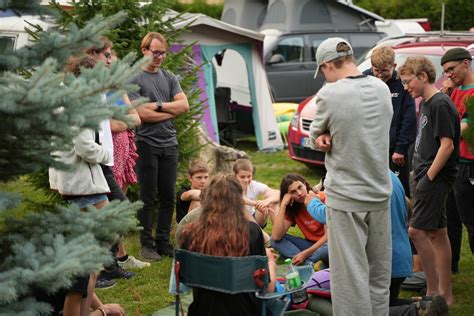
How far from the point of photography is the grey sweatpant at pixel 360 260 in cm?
468

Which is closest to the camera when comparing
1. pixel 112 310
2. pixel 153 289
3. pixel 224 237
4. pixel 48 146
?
pixel 48 146

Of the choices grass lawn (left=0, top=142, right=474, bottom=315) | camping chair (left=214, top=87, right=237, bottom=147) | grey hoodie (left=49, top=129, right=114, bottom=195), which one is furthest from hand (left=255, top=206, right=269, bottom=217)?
camping chair (left=214, top=87, right=237, bottom=147)

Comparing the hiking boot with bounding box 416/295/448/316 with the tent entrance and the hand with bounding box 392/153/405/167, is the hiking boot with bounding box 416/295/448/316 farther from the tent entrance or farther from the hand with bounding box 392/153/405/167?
the tent entrance

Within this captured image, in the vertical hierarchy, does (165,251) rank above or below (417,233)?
below

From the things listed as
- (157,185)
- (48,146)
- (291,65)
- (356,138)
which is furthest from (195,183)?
(291,65)

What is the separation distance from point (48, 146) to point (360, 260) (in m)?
2.37

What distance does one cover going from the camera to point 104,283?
6.54m

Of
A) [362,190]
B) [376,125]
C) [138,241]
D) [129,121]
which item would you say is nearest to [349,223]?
[362,190]

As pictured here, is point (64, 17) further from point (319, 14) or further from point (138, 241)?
point (319, 14)

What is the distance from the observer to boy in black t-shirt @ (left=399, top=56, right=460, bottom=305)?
5.64 m

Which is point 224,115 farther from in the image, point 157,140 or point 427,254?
point 427,254

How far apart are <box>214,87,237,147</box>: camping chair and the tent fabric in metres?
0.19

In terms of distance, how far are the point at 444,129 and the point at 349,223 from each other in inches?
53.9

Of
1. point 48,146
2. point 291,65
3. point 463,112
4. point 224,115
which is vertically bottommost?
point 224,115
